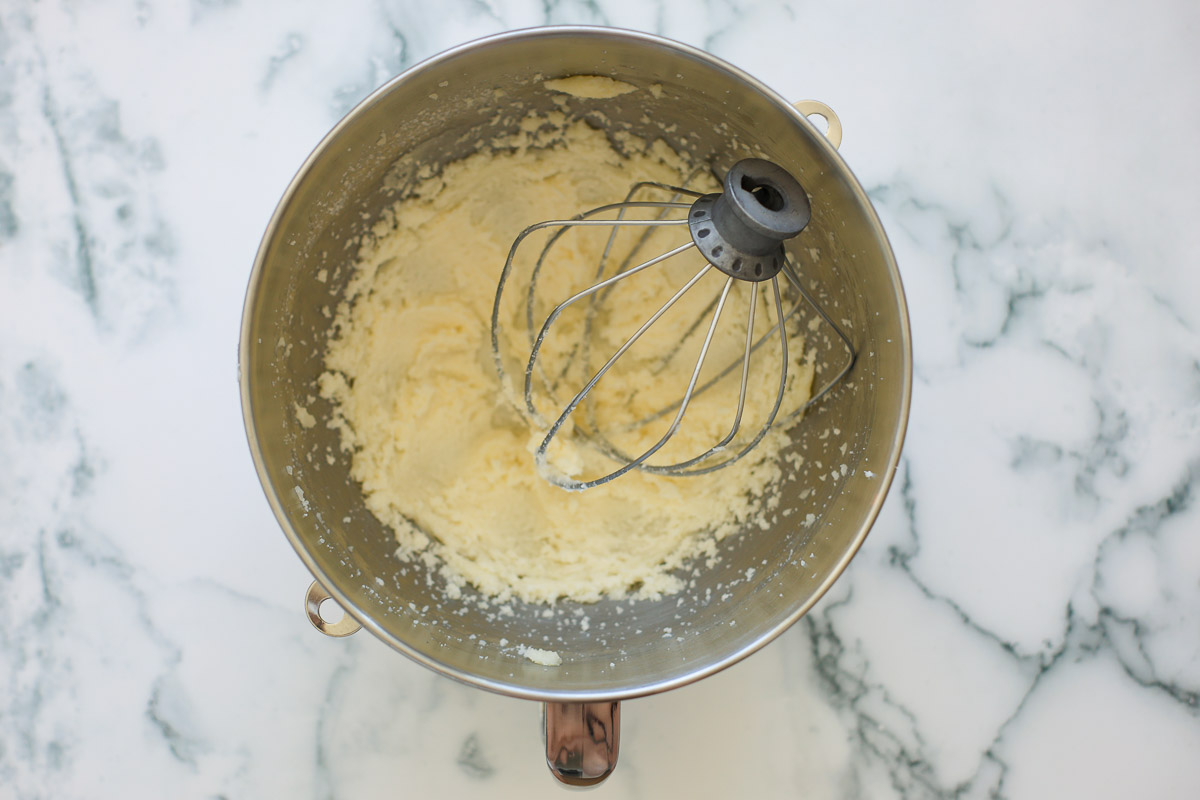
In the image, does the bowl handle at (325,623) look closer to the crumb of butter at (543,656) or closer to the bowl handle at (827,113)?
the crumb of butter at (543,656)

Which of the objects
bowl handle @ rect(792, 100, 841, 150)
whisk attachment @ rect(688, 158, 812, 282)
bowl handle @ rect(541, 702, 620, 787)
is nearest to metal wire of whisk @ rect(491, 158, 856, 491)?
whisk attachment @ rect(688, 158, 812, 282)

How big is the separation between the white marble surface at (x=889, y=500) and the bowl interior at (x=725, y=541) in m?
0.16

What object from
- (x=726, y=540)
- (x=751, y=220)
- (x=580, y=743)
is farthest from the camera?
(x=726, y=540)

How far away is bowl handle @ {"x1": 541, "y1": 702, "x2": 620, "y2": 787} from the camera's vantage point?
64cm

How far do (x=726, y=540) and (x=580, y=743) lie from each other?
0.24 m

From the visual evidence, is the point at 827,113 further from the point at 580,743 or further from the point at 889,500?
the point at 580,743

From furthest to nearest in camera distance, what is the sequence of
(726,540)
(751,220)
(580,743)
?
(726,540), (580,743), (751,220)

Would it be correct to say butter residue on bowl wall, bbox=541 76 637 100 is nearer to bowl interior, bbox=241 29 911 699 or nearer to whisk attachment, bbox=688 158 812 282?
bowl interior, bbox=241 29 911 699

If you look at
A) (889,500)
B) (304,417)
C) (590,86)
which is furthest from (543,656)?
(590,86)

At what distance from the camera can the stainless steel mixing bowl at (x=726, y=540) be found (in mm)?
596

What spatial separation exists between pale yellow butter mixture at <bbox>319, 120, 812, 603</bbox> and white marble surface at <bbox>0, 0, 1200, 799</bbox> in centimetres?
16

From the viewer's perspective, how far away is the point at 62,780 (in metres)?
0.82

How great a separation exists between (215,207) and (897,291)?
0.68 m

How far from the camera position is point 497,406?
812 mm
